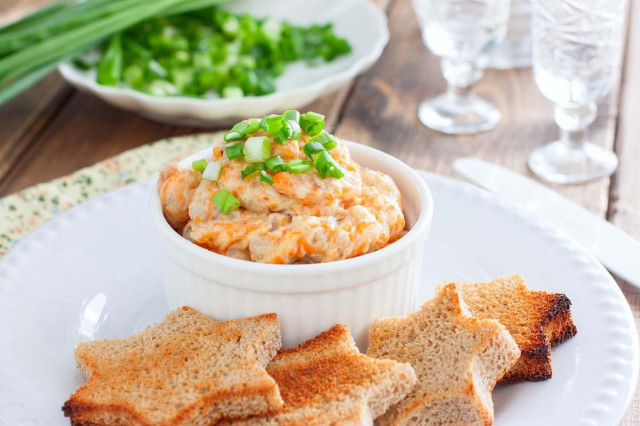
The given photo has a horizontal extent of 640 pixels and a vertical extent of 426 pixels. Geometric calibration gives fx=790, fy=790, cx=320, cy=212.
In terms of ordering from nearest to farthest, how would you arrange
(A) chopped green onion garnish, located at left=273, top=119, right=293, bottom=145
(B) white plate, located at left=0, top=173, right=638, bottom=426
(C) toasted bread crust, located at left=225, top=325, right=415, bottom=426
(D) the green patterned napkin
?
(C) toasted bread crust, located at left=225, top=325, right=415, bottom=426 < (B) white plate, located at left=0, top=173, right=638, bottom=426 < (A) chopped green onion garnish, located at left=273, top=119, right=293, bottom=145 < (D) the green patterned napkin

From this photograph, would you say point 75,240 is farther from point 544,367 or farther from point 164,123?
point 544,367

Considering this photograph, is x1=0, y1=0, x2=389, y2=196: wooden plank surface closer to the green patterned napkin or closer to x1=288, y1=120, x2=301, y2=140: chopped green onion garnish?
the green patterned napkin

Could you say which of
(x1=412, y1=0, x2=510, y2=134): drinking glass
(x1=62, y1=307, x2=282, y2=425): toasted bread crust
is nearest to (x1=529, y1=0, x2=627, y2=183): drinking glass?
(x1=412, y1=0, x2=510, y2=134): drinking glass

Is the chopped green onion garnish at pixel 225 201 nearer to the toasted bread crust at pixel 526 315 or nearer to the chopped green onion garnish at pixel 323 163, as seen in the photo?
the chopped green onion garnish at pixel 323 163

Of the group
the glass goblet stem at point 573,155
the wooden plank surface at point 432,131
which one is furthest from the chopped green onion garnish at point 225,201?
the glass goblet stem at point 573,155

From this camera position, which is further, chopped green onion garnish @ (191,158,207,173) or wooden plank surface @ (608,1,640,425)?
wooden plank surface @ (608,1,640,425)

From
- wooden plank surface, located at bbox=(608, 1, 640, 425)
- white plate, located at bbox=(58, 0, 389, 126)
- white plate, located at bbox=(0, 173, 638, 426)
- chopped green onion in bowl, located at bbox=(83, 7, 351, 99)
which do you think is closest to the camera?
white plate, located at bbox=(0, 173, 638, 426)

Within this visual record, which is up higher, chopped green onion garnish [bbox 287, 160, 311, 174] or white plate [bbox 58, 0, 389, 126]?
chopped green onion garnish [bbox 287, 160, 311, 174]

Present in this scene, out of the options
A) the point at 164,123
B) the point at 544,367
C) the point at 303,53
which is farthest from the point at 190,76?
the point at 544,367
